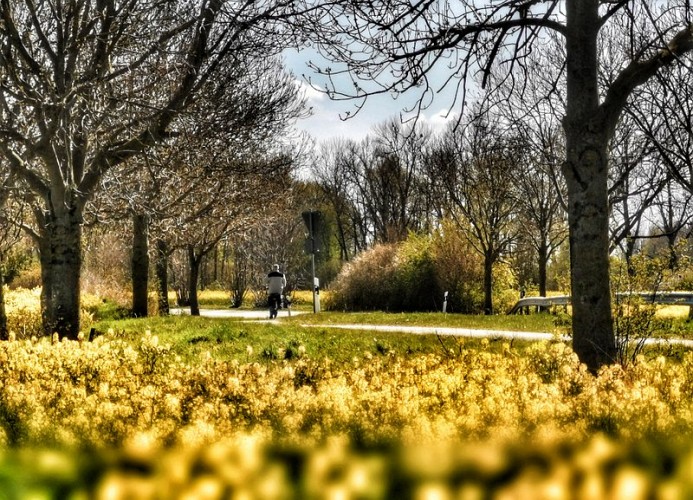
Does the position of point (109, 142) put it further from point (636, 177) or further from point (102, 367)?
point (636, 177)

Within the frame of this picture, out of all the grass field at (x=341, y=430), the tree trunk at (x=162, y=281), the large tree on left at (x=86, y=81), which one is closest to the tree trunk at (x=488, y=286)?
the tree trunk at (x=162, y=281)

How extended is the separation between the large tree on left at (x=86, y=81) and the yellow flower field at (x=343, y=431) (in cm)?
372

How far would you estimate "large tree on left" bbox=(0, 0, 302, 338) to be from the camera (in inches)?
325

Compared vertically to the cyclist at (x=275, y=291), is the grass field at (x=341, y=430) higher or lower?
lower

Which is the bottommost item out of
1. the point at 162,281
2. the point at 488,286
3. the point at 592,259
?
the point at 488,286

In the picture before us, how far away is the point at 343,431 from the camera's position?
2.85 m

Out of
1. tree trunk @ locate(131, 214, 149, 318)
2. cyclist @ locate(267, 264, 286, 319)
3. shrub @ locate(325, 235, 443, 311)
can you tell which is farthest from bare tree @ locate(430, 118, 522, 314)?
tree trunk @ locate(131, 214, 149, 318)

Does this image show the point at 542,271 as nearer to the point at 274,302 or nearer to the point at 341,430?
the point at 274,302

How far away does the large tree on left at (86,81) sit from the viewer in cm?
825

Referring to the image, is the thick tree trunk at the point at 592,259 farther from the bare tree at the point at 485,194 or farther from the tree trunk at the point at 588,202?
the bare tree at the point at 485,194

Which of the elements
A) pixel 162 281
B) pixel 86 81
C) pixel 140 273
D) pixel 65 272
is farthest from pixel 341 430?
pixel 162 281

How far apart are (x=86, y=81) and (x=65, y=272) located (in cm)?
326

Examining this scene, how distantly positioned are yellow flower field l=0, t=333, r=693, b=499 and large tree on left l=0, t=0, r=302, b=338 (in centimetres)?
372

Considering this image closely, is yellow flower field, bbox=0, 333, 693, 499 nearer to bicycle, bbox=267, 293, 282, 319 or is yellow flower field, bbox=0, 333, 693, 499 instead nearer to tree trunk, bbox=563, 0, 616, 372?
tree trunk, bbox=563, 0, 616, 372
